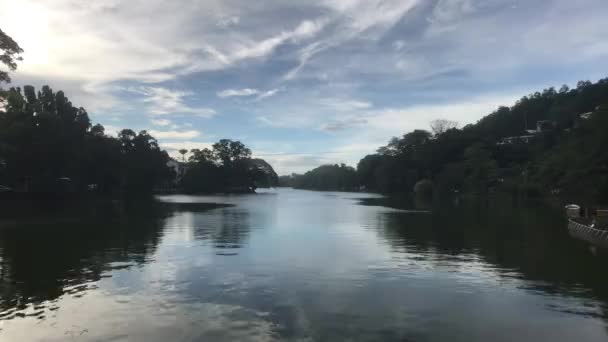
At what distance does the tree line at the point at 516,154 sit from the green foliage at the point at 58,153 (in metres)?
59.1

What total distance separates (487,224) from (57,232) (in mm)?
30156

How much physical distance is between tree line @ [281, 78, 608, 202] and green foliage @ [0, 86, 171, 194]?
194ft

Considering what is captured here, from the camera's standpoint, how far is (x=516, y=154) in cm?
10975

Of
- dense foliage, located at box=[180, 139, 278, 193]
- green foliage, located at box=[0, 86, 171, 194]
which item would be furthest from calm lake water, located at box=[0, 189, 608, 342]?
dense foliage, located at box=[180, 139, 278, 193]

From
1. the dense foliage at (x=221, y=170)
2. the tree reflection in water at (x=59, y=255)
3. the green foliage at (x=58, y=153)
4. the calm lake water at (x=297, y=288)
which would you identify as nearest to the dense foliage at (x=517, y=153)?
the calm lake water at (x=297, y=288)

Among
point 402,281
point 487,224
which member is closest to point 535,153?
point 487,224

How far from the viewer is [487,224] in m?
35.0

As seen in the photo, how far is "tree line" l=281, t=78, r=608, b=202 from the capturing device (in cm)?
4062

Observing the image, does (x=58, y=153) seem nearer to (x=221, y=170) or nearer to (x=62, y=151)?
(x=62, y=151)

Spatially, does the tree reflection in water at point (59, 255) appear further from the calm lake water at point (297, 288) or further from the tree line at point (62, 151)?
the tree line at point (62, 151)

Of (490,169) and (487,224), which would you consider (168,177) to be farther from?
(487,224)

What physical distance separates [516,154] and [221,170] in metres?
88.9

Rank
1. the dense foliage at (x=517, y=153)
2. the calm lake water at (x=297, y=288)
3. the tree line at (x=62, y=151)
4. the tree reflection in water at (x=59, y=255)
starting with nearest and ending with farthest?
1. the calm lake water at (x=297, y=288)
2. the tree reflection in water at (x=59, y=255)
3. the dense foliage at (x=517, y=153)
4. the tree line at (x=62, y=151)

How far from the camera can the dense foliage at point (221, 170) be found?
13950 centimetres
